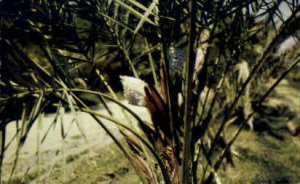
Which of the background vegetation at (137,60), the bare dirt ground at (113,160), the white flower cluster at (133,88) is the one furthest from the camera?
the bare dirt ground at (113,160)

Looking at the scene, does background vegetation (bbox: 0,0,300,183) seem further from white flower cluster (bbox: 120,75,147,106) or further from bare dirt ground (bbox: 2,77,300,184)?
bare dirt ground (bbox: 2,77,300,184)

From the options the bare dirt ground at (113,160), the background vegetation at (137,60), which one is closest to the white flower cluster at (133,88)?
the background vegetation at (137,60)

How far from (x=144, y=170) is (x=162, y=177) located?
0.10 m

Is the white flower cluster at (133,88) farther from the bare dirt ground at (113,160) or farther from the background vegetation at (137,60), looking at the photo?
→ the bare dirt ground at (113,160)

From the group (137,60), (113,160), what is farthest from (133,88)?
(113,160)

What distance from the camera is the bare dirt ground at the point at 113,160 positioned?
3180 mm

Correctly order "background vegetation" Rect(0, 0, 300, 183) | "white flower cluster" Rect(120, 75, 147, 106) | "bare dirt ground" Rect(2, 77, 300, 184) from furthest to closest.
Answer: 1. "bare dirt ground" Rect(2, 77, 300, 184)
2. "white flower cluster" Rect(120, 75, 147, 106)
3. "background vegetation" Rect(0, 0, 300, 183)

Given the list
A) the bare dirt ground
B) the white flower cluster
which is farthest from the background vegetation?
the bare dirt ground

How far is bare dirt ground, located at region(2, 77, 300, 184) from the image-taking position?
3180 mm

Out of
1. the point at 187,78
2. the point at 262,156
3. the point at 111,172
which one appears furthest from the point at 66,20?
the point at 262,156

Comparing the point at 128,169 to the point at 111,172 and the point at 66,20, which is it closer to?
the point at 111,172

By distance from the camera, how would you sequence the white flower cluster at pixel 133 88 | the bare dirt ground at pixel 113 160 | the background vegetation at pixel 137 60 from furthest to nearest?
the bare dirt ground at pixel 113 160, the white flower cluster at pixel 133 88, the background vegetation at pixel 137 60

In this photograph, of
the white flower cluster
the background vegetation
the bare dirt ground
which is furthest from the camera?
the bare dirt ground

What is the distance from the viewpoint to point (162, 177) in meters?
1.84
